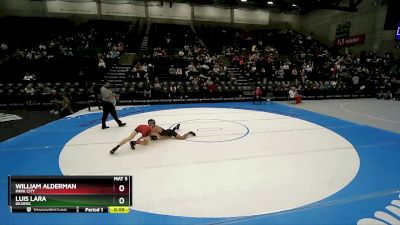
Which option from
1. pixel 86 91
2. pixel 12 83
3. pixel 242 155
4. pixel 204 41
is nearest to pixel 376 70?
pixel 204 41


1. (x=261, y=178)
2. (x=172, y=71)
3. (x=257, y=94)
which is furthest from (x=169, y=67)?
(x=261, y=178)

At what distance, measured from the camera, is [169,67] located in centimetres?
1464

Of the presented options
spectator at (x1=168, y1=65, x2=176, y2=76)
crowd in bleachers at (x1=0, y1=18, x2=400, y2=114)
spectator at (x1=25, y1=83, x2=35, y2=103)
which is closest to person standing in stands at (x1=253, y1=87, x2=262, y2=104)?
crowd in bleachers at (x1=0, y1=18, x2=400, y2=114)

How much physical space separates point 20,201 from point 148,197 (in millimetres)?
1603

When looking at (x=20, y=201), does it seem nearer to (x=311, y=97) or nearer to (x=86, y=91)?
(x=86, y=91)

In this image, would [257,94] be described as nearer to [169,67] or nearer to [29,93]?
[169,67]
